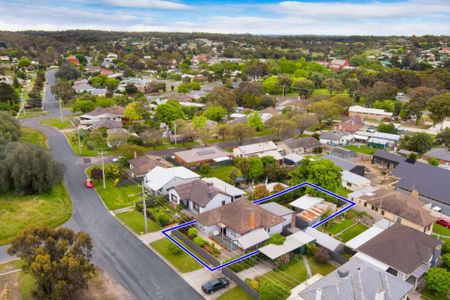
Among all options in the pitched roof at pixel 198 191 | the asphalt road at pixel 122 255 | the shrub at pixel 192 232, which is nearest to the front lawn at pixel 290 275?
the asphalt road at pixel 122 255

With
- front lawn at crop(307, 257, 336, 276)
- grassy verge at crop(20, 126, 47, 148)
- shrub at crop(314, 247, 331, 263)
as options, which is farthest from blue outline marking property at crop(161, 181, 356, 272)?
grassy verge at crop(20, 126, 47, 148)

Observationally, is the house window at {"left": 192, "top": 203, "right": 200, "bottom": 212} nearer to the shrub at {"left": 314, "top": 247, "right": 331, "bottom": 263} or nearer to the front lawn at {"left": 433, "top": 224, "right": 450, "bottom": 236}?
the shrub at {"left": 314, "top": 247, "right": 331, "bottom": 263}

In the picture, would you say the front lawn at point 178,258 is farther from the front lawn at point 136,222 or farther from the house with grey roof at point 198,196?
the house with grey roof at point 198,196

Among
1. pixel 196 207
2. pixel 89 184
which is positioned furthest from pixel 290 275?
pixel 89 184

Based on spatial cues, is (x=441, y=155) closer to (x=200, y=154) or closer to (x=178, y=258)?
(x=200, y=154)

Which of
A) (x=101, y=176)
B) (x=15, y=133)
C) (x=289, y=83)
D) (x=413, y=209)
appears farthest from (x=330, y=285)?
(x=289, y=83)

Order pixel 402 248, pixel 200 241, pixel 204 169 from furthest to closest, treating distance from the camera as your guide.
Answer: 1. pixel 204 169
2. pixel 200 241
3. pixel 402 248
